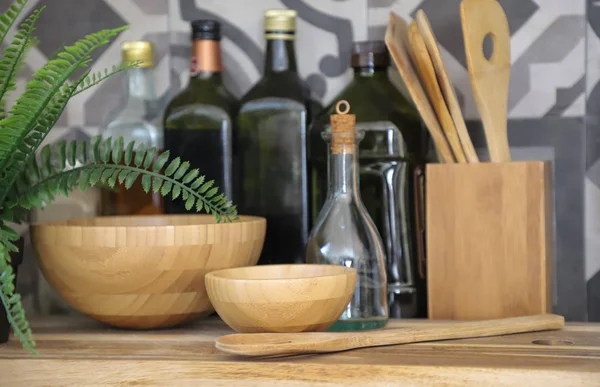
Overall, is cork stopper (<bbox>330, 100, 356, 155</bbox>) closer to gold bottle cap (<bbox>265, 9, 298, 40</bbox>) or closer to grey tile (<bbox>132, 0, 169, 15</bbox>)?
gold bottle cap (<bbox>265, 9, 298, 40</bbox>)

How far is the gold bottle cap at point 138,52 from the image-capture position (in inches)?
43.6

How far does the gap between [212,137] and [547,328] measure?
0.49 m

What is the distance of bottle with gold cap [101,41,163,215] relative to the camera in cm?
109

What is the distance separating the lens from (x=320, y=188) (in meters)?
1.07

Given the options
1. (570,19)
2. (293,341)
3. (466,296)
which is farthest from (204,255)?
(570,19)

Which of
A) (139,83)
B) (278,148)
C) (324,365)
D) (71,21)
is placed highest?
(71,21)

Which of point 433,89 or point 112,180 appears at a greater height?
point 433,89

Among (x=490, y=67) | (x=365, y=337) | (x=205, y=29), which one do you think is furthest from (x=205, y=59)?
(x=365, y=337)

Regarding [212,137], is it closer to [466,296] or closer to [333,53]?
[333,53]

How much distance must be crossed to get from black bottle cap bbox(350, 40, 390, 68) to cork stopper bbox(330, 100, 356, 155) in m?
0.15

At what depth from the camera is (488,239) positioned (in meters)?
0.93

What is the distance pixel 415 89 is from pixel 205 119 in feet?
0.94

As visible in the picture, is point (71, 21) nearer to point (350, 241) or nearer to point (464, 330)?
point (350, 241)

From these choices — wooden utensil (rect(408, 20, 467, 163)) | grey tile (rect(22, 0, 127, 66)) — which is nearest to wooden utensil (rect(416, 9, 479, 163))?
wooden utensil (rect(408, 20, 467, 163))
